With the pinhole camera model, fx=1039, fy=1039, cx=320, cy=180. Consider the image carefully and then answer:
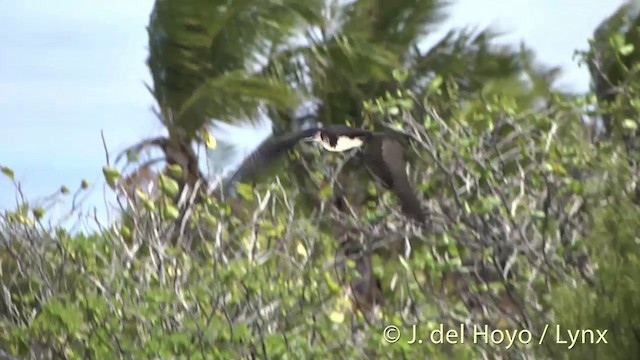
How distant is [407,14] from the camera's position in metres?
3.28

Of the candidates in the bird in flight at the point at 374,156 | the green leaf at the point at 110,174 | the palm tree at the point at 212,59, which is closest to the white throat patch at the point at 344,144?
the bird in flight at the point at 374,156

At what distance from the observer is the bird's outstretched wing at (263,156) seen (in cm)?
200

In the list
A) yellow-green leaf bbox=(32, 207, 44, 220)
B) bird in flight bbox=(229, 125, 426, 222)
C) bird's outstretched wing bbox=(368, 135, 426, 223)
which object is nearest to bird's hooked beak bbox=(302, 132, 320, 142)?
bird in flight bbox=(229, 125, 426, 222)

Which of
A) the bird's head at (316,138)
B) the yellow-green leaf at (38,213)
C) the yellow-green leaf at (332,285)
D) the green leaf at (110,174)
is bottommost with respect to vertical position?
the yellow-green leaf at (332,285)

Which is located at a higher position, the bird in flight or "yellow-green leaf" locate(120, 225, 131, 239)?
the bird in flight

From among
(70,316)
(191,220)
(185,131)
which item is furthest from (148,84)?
(70,316)

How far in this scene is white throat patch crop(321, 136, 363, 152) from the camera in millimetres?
1939

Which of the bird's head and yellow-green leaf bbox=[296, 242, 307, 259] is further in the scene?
the bird's head

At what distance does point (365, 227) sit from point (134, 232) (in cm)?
43

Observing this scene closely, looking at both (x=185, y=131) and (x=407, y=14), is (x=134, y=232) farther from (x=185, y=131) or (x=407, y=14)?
(x=407, y=14)

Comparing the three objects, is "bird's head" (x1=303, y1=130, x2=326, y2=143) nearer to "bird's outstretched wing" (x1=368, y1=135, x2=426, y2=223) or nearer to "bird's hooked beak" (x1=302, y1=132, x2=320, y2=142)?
"bird's hooked beak" (x1=302, y1=132, x2=320, y2=142)

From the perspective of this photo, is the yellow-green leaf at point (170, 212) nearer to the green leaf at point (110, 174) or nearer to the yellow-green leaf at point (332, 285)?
the green leaf at point (110, 174)

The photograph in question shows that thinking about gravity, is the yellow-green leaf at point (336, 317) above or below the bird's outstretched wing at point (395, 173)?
below

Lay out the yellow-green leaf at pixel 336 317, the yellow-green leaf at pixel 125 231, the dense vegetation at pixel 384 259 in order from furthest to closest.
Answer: the yellow-green leaf at pixel 125 231, the yellow-green leaf at pixel 336 317, the dense vegetation at pixel 384 259
